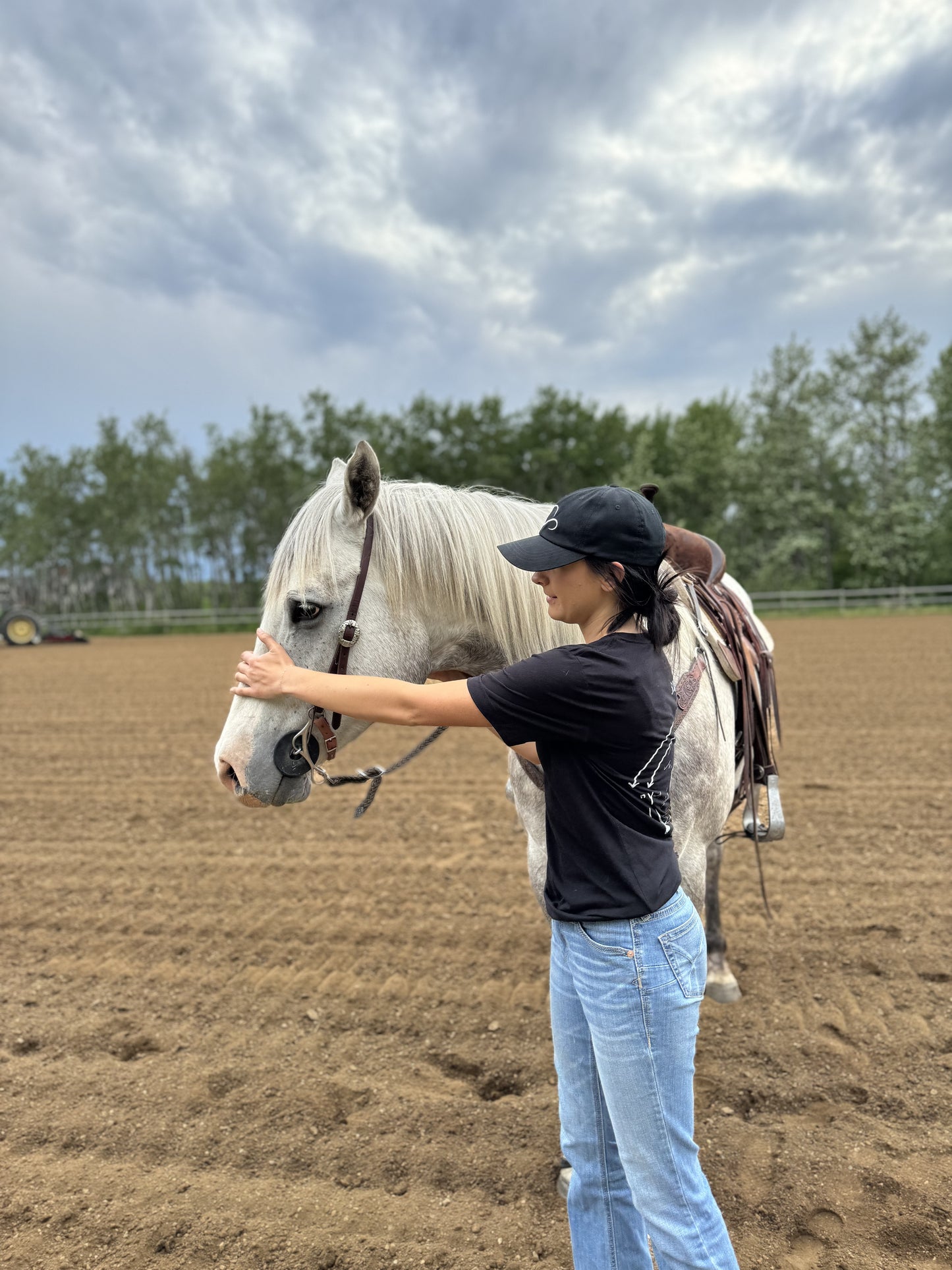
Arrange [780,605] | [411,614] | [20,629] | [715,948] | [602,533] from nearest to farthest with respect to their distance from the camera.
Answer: [602,533]
[411,614]
[715,948]
[20,629]
[780,605]

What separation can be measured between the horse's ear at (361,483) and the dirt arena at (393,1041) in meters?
2.20

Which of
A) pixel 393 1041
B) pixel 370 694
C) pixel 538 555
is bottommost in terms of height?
pixel 393 1041

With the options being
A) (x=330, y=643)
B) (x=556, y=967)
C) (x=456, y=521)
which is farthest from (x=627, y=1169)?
(x=456, y=521)

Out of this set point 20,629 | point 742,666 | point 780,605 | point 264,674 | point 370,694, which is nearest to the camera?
point 370,694

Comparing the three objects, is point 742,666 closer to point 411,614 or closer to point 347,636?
point 411,614

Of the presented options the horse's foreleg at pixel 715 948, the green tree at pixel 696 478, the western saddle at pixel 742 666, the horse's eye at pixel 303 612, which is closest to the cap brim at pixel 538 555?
the horse's eye at pixel 303 612

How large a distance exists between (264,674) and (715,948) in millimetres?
3090

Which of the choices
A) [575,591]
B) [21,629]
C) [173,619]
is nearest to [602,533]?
[575,591]

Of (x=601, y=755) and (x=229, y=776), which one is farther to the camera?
(x=229, y=776)

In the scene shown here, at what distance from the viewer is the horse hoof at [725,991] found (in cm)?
339

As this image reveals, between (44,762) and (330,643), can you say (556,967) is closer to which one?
(330,643)

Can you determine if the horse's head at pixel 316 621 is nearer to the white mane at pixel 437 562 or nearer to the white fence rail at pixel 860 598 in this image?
the white mane at pixel 437 562

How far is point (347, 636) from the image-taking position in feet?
5.97

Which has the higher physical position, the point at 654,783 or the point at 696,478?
the point at 696,478
